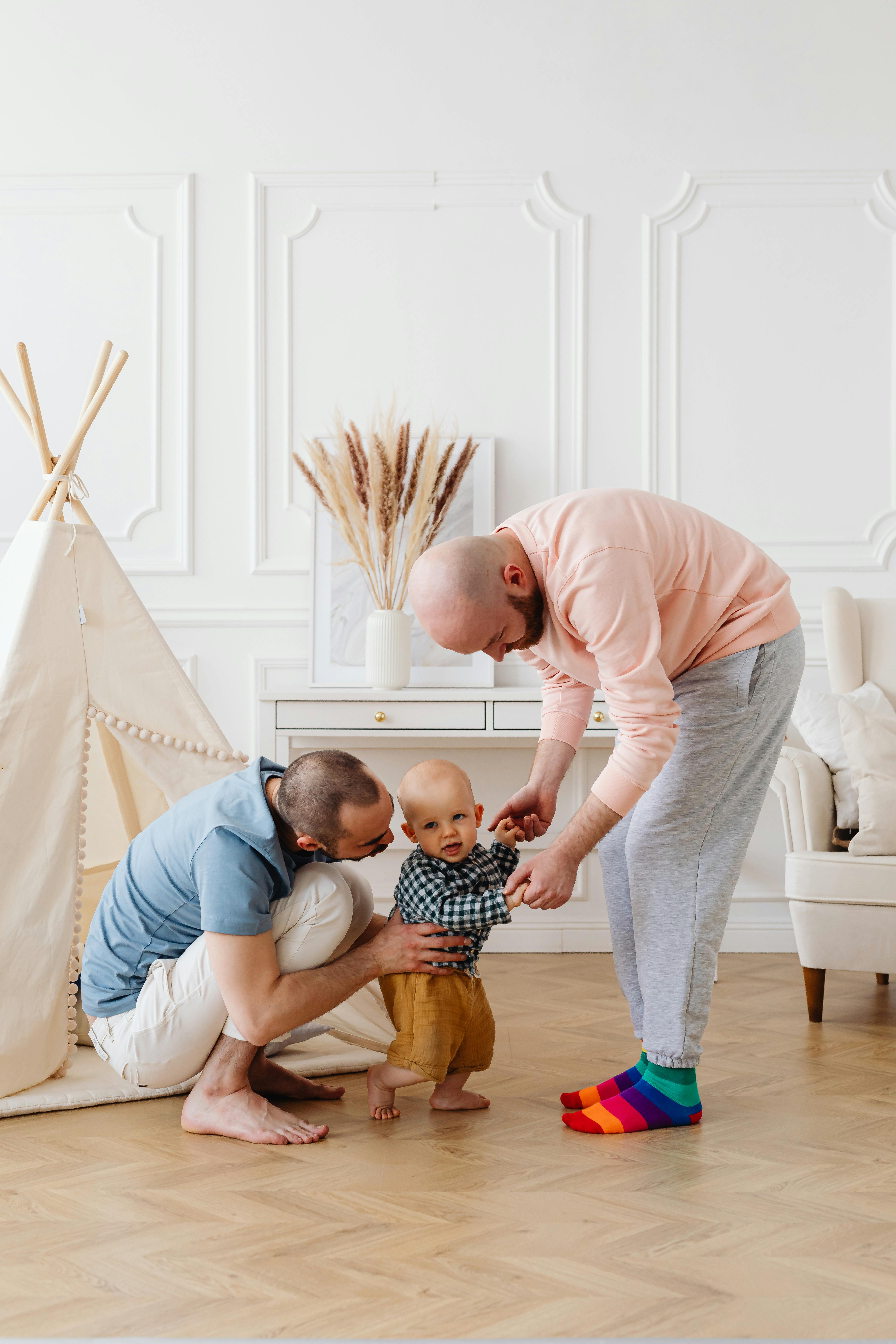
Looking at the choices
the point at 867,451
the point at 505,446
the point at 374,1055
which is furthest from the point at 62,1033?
the point at 867,451

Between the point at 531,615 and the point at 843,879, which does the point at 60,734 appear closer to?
the point at 531,615

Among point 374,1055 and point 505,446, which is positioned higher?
point 505,446

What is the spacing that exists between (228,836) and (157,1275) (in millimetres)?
631

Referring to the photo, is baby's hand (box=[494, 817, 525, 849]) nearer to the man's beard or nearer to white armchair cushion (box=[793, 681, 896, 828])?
the man's beard

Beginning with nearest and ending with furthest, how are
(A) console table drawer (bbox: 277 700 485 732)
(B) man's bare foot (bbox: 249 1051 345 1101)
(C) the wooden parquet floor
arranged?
(C) the wooden parquet floor < (B) man's bare foot (bbox: 249 1051 345 1101) < (A) console table drawer (bbox: 277 700 485 732)

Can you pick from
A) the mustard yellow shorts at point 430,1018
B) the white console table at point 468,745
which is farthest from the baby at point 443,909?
the white console table at point 468,745

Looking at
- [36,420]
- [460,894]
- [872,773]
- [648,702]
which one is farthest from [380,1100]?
[36,420]

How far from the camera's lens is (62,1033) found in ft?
6.91

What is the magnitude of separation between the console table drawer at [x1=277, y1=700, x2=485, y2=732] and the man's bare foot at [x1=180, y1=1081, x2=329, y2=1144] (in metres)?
1.52

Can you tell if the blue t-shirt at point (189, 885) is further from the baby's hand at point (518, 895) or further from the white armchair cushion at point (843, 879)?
the white armchair cushion at point (843, 879)

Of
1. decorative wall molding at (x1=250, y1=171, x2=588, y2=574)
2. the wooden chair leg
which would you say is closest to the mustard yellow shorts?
the wooden chair leg

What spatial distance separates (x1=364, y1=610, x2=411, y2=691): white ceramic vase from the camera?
11.5 feet

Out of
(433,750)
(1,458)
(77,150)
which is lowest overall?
(433,750)

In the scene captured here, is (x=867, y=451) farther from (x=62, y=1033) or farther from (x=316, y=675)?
(x=62, y=1033)
